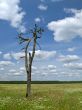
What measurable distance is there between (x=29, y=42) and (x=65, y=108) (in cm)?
2102

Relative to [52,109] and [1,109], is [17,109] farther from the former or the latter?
[52,109]

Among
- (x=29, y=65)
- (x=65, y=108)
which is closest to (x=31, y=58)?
(x=29, y=65)

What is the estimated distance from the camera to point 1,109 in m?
24.1

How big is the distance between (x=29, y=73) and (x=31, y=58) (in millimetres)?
2352

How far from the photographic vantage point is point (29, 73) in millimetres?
45125

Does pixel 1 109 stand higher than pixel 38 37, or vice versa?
pixel 38 37

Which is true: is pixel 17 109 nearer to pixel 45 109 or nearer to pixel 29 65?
pixel 45 109

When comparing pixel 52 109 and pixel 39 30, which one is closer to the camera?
pixel 52 109

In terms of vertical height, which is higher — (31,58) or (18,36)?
(18,36)

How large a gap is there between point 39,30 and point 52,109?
21.7m

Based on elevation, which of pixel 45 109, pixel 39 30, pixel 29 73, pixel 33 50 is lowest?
pixel 45 109

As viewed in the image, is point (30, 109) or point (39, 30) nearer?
Result: point (30, 109)

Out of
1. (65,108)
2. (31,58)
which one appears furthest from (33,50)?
(65,108)

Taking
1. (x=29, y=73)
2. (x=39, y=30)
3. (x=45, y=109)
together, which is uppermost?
(x=39, y=30)
